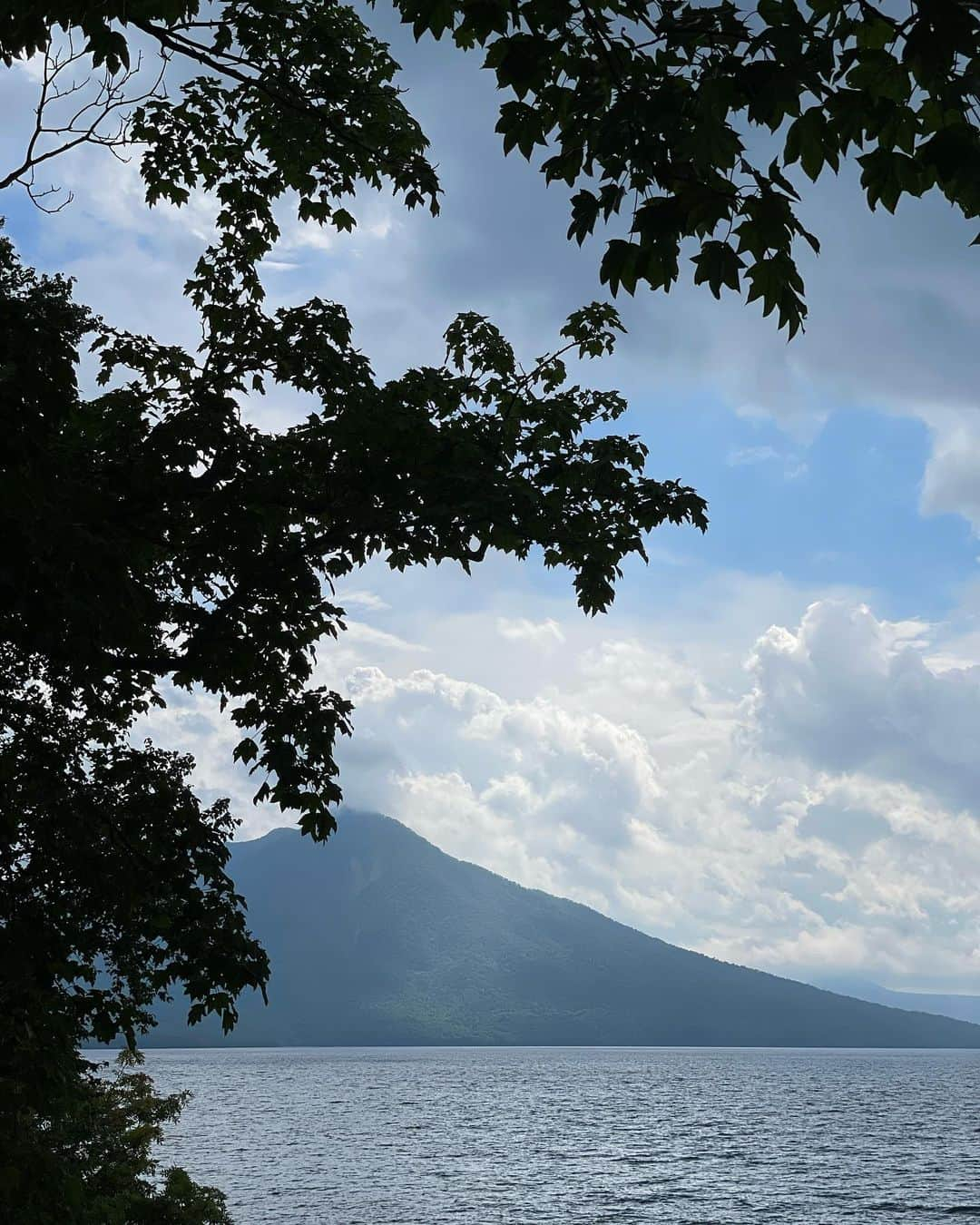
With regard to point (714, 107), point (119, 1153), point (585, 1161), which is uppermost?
point (714, 107)

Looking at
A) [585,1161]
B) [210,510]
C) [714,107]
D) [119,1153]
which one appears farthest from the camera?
[585,1161]

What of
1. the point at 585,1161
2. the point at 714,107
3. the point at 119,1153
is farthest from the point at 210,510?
the point at 585,1161

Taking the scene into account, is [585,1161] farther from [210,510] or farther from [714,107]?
[714,107]

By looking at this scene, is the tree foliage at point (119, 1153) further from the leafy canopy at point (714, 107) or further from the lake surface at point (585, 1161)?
the lake surface at point (585, 1161)

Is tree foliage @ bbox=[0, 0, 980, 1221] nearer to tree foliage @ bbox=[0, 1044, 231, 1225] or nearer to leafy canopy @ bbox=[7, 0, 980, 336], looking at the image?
leafy canopy @ bbox=[7, 0, 980, 336]

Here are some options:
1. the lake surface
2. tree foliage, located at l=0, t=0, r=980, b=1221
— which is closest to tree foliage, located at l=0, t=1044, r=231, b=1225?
tree foliage, located at l=0, t=0, r=980, b=1221

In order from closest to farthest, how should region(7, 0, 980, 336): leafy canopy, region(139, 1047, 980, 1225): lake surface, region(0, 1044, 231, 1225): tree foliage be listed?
1. region(7, 0, 980, 336): leafy canopy
2. region(0, 1044, 231, 1225): tree foliage
3. region(139, 1047, 980, 1225): lake surface

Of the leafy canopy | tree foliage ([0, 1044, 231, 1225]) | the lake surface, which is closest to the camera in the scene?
the leafy canopy

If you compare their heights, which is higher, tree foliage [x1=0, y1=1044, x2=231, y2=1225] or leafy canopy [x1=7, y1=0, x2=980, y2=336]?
leafy canopy [x1=7, y1=0, x2=980, y2=336]

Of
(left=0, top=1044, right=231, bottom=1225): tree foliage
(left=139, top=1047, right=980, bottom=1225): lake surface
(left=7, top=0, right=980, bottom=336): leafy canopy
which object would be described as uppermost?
(left=7, top=0, right=980, bottom=336): leafy canopy

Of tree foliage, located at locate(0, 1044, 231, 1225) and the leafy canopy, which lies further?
tree foliage, located at locate(0, 1044, 231, 1225)

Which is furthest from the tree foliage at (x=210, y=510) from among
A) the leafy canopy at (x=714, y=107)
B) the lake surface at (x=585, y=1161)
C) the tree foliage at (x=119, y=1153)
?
the lake surface at (x=585, y=1161)

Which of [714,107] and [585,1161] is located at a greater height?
[714,107]

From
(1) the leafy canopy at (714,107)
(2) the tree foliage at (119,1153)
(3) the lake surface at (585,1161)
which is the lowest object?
(3) the lake surface at (585,1161)
